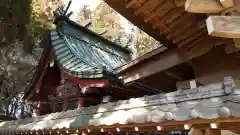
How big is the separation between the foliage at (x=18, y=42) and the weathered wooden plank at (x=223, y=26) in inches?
416

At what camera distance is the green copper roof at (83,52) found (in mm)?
7730

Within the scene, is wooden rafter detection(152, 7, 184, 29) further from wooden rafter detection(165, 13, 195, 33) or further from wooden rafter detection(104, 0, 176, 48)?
wooden rafter detection(104, 0, 176, 48)

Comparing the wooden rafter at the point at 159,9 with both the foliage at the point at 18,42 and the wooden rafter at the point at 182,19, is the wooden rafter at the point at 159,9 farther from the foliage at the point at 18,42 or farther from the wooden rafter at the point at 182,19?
the foliage at the point at 18,42

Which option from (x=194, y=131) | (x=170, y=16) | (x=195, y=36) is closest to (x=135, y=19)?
(x=170, y=16)

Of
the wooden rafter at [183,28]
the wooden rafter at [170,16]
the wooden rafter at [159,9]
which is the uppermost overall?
the wooden rafter at [159,9]

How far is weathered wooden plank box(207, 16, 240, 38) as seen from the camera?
7.34 ft

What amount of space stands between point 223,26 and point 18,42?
12.8m

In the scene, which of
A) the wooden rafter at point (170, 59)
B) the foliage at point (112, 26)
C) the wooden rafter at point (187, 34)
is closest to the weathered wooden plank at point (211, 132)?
the wooden rafter at point (170, 59)

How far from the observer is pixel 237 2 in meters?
2.72

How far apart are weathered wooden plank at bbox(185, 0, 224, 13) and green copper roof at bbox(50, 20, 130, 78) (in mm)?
4543

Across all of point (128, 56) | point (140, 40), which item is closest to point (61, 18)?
point (128, 56)

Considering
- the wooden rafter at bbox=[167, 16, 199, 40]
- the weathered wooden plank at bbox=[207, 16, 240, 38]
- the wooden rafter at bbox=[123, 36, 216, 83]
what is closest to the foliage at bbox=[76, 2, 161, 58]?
the wooden rafter at bbox=[123, 36, 216, 83]

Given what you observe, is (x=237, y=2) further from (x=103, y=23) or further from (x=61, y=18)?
(x=103, y=23)

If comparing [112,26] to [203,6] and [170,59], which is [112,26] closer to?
[170,59]
